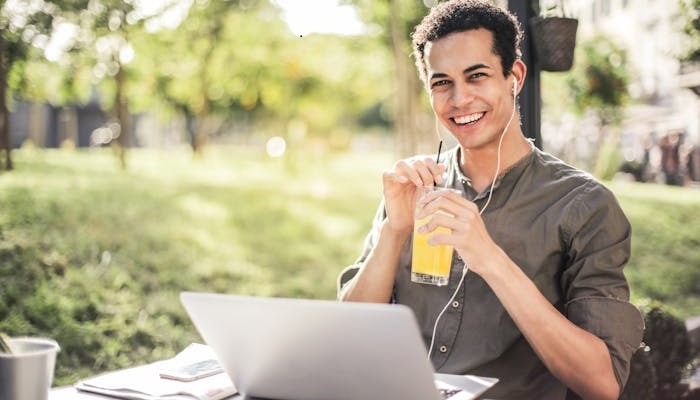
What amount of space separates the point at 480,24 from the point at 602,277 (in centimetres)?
71

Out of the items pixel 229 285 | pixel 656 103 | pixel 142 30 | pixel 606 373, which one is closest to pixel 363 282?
pixel 606 373

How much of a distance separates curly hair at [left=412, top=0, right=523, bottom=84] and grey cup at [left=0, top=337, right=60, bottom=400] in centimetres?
126

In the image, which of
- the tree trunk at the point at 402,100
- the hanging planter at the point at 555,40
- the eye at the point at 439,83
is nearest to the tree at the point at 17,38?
the hanging planter at the point at 555,40

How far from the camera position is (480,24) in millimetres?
2023

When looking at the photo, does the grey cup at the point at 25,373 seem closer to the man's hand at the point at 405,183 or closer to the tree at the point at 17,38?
the man's hand at the point at 405,183

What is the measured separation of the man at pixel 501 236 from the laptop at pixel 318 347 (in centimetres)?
55

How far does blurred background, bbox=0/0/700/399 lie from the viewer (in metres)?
4.50

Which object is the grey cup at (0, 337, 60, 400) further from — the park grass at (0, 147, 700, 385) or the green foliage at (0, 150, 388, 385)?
the green foliage at (0, 150, 388, 385)

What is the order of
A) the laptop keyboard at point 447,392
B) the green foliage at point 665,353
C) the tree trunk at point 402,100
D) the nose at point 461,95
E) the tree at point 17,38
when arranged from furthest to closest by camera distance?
1. the tree trunk at point 402,100
2. the tree at point 17,38
3. the green foliage at point 665,353
4. the nose at point 461,95
5. the laptop keyboard at point 447,392

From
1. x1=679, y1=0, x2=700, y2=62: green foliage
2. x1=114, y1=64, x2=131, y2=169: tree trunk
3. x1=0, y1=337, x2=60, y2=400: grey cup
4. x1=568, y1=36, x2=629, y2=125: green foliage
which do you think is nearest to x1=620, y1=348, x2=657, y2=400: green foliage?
x1=0, y1=337, x2=60, y2=400: grey cup

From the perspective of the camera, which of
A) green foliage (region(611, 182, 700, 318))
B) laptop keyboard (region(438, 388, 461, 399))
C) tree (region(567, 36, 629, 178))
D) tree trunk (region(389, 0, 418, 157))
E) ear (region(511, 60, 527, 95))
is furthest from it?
tree trunk (region(389, 0, 418, 157))

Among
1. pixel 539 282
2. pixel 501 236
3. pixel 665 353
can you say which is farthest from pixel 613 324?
pixel 665 353

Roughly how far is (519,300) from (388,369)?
57 cm

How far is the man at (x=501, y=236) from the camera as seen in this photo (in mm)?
1808
